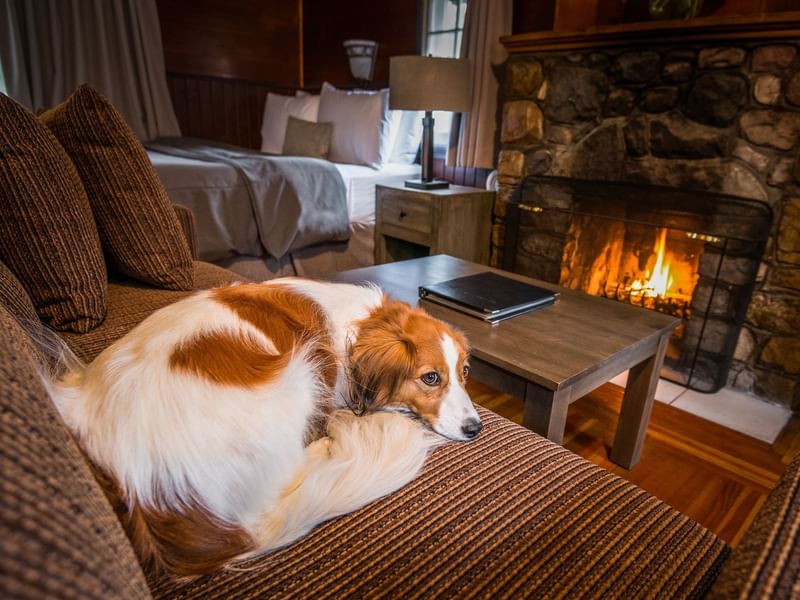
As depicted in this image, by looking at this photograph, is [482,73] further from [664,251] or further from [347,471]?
[347,471]

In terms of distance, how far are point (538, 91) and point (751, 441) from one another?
1717mm

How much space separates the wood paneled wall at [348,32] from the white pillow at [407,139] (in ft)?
2.05

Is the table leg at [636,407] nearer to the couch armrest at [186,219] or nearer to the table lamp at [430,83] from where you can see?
the couch armrest at [186,219]

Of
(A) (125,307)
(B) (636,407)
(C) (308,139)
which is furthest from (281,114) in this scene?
(B) (636,407)

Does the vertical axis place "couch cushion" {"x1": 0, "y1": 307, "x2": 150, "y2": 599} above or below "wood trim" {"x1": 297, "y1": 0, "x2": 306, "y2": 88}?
below

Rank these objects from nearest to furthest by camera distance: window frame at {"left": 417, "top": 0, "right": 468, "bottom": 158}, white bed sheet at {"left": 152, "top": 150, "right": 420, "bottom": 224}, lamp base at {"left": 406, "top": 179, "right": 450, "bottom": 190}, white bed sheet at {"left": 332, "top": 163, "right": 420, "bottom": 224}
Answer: white bed sheet at {"left": 152, "top": 150, "right": 420, "bottom": 224} < lamp base at {"left": 406, "top": 179, "right": 450, "bottom": 190} < white bed sheet at {"left": 332, "top": 163, "right": 420, "bottom": 224} < window frame at {"left": 417, "top": 0, "right": 468, "bottom": 158}

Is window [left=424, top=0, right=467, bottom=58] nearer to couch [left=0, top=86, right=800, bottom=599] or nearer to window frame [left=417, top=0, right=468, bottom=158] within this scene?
window frame [left=417, top=0, right=468, bottom=158]

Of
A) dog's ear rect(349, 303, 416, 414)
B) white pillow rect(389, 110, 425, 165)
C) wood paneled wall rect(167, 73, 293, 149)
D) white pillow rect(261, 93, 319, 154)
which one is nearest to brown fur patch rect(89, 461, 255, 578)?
dog's ear rect(349, 303, 416, 414)

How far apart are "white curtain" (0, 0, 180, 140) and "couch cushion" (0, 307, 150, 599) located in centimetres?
414

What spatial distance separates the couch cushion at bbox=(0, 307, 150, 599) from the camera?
205 mm

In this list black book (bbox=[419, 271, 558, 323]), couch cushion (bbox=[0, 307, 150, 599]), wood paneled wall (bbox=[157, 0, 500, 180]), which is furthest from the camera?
wood paneled wall (bbox=[157, 0, 500, 180])

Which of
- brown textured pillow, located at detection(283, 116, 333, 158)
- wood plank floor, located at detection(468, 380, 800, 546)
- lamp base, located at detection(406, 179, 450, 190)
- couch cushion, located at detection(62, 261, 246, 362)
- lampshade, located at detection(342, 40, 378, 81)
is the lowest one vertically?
wood plank floor, located at detection(468, 380, 800, 546)

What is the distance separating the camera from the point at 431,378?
0.85 meters

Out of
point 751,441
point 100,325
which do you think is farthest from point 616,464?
point 100,325
